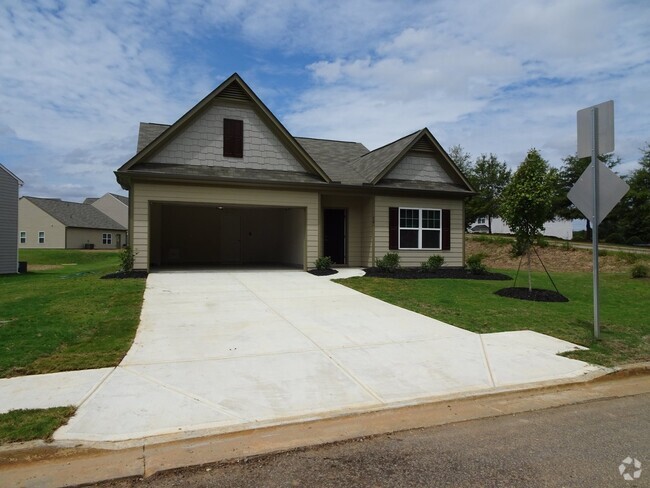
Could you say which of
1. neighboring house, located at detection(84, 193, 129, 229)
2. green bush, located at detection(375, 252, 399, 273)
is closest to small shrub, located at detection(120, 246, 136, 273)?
green bush, located at detection(375, 252, 399, 273)

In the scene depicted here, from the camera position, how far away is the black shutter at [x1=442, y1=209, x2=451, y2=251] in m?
18.4

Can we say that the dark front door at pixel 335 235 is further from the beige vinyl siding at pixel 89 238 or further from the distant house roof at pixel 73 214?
the beige vinyl siding at pixel 89 238

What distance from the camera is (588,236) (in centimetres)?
4744

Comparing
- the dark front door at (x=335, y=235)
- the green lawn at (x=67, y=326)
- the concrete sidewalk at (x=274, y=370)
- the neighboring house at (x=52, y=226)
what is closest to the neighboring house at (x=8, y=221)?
the green lawn at (x=67, y=326)

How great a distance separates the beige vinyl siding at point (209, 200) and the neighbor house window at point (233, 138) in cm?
138

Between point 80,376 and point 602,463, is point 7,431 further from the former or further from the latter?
point 602,463

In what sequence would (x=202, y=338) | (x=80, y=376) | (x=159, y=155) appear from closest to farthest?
(x=80, y=376) < (x=202, y=338) < (x=159, y=155)

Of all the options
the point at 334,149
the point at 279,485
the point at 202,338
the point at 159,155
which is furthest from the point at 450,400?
the point at 334,149

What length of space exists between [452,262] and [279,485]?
16.2 m

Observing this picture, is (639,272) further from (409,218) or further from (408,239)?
(409,218)

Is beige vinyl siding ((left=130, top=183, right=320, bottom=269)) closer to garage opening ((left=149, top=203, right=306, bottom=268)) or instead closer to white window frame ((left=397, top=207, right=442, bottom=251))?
garage opening ((left=149, top=203, right=306, bottom=268))

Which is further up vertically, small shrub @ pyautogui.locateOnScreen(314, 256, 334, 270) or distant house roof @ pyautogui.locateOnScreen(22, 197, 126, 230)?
distant house roof @ pyautogui.locateOnScreen(22, 197, 126, 230)

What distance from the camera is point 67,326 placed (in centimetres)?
755

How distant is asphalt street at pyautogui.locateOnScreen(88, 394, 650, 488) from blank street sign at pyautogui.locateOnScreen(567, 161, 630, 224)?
405 cm
